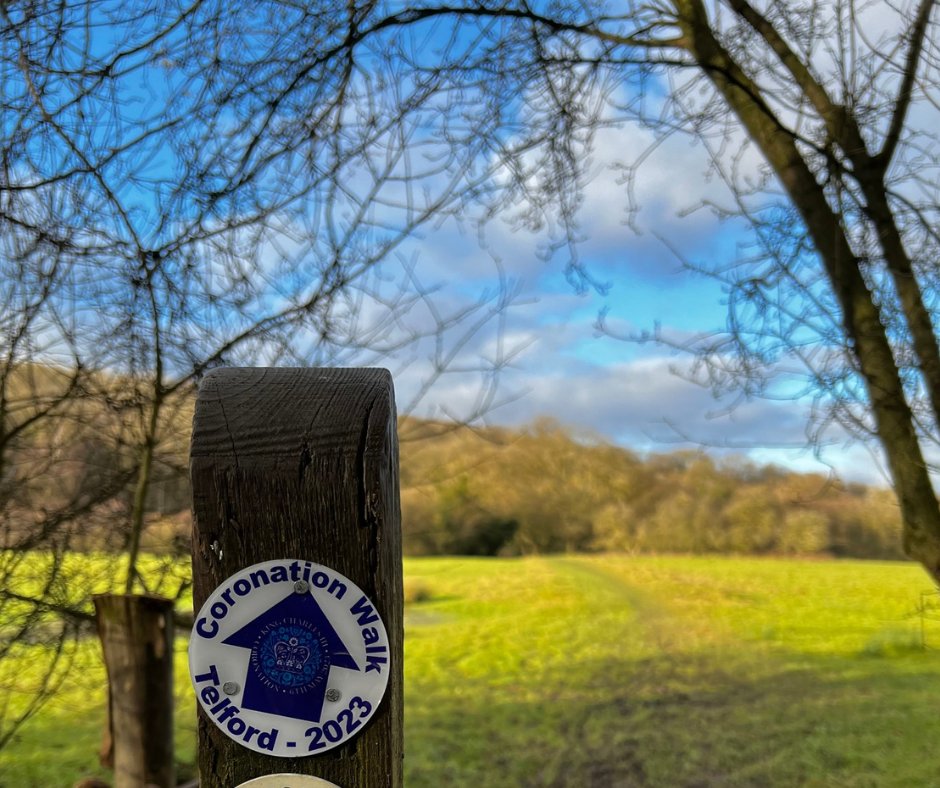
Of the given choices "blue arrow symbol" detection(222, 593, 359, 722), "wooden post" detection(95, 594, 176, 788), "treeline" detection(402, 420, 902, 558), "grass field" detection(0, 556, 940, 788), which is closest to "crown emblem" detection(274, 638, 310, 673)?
"blue arrow symbol" detection(222, 593, 359, 722)

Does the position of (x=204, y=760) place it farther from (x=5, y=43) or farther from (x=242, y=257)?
(x=5, y=43)

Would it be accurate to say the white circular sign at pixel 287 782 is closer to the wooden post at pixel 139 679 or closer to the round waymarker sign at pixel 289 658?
the round waymarker sign at pixel 289 658

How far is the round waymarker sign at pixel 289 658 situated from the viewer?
0.69 m

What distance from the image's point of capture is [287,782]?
687 millimetres

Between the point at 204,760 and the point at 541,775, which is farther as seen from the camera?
the point at 541,775

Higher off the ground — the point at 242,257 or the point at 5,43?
the point at 5,43

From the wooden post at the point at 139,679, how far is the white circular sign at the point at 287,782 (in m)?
1.49

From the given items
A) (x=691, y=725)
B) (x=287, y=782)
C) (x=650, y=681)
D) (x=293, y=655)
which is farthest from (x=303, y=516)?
(x=650, y=681)

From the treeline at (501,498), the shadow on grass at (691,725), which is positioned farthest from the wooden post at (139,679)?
the shadow on grass at (691,725)

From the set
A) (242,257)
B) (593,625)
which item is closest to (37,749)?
(242,257)

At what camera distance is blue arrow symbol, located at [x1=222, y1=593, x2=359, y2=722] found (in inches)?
27.1

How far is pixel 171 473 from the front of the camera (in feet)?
8.55

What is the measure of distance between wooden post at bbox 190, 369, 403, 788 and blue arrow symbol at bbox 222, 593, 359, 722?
4 cm

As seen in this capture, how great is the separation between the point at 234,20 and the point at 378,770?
2.12 meters
